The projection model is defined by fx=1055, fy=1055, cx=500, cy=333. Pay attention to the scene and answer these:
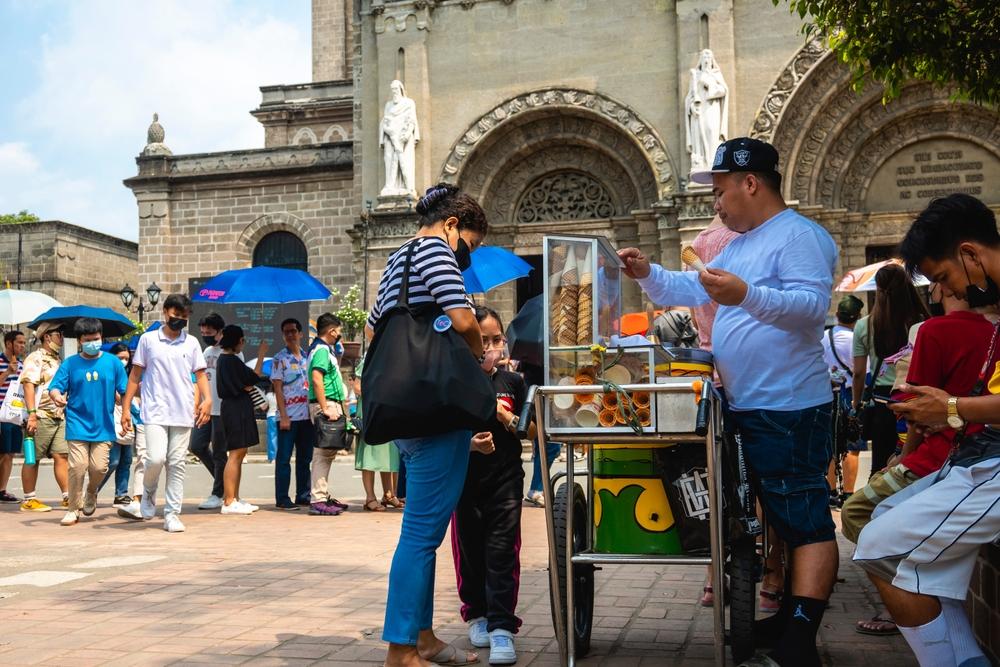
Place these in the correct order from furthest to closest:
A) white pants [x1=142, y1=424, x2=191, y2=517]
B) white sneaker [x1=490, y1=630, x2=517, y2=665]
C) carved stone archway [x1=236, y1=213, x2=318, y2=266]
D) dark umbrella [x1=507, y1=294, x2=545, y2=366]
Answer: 1. carved stone archway [x1=236, y1=213, x2=318, y2=266]
2. white pants [x1=142, y1=424, x2=191, y2=517]
3. dark umbrella [x1=507, y1=294, x2=545, y2=366]
4. white sneaker [x1=490, y1=630, x2=517, y2=665]

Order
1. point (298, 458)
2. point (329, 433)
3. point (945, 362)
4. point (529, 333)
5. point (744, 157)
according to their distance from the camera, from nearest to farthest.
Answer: point (945, 362) < point (744, 157) < point (529, 333) < point (329, 433) < point (298, 458)

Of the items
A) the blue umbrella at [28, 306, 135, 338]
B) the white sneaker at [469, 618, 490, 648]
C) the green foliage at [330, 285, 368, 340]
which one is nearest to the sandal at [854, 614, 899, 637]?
the white sneaker at [469, 618, 490, 648]

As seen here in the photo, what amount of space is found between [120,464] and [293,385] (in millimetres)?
2507

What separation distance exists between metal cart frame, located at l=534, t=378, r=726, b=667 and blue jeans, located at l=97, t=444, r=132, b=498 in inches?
348

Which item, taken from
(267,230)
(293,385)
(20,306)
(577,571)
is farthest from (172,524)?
(267,230)

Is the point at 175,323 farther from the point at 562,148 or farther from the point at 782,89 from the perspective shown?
the point at 782,89

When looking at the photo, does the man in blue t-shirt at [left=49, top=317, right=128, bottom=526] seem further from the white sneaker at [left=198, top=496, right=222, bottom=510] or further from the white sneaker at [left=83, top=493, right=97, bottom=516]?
the white sneaker at [left=198, top=496, right=222, bottom=510]

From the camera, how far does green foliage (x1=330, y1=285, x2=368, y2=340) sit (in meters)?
23.8

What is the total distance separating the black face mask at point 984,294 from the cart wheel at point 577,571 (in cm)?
165

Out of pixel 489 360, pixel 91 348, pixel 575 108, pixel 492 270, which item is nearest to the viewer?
pixel 489 360

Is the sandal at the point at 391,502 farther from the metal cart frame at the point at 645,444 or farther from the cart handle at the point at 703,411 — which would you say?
the cart handle at the point at 703,411

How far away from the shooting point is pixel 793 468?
4.23 m

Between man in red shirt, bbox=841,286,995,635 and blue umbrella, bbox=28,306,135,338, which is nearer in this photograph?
man in red shirt, bbox=841,286,995,635

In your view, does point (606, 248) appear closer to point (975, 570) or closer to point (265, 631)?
point (975, 570)
